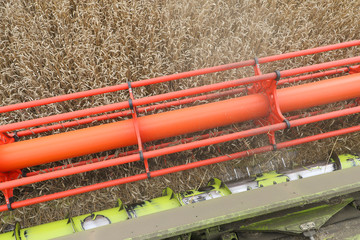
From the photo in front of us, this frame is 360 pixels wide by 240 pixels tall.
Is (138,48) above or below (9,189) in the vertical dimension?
above

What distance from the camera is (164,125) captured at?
2.36 m

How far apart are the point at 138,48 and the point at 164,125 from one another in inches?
42.3

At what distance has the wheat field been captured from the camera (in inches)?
107

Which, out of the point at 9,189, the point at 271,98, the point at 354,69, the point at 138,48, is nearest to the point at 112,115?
the point at 138,48

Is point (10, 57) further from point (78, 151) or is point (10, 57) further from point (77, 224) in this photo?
point (77, 224)

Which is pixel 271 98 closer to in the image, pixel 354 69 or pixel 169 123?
pixel 169 123

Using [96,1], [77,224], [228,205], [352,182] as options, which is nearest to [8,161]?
[77,224]

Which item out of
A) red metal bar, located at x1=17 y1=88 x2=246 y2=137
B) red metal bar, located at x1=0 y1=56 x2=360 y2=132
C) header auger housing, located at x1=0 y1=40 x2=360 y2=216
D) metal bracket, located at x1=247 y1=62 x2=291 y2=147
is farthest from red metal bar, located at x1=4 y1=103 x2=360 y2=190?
red metal bar, located at x1=17 y1=88 x2=246 y2=137

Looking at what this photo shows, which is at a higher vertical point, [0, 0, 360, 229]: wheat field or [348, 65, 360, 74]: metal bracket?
[0, 0, 360, 229]: wheat field

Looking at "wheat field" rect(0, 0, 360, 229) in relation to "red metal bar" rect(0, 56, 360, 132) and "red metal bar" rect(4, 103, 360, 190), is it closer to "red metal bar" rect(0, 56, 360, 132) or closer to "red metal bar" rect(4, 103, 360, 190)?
"red metal bar" rect(4, 103, 360, 190)

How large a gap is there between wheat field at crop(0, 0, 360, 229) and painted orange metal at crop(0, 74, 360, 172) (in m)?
0.48

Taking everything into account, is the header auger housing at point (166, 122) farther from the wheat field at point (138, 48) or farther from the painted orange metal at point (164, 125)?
the wheat field at point (138, 48)

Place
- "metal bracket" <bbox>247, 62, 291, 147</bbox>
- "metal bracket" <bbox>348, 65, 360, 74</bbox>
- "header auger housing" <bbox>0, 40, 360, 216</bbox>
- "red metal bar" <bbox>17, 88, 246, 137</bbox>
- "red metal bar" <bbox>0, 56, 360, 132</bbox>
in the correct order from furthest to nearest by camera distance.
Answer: "metal bracket" <bbox>348, 65, 360, 74</bbox> → "red metal bar" <bbox>17, 88, 246, 137</bbox> → "metal bracket" <bbox>247, 62, 291, 147</bbox> → "header auger housing" <bbox>0, 40, 360, 216</bbox> → "red metal bar" <bbox>0, 56, 360, 132</bbox>

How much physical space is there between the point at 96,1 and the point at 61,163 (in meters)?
1.77
